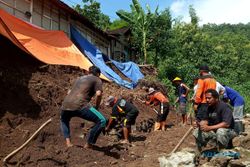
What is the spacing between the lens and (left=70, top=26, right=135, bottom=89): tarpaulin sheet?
16.9 metres

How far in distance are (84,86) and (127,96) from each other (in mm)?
8287

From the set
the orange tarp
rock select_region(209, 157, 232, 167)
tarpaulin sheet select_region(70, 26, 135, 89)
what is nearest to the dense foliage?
tarpaulin sheet select_region(70, 26, 135, 89)

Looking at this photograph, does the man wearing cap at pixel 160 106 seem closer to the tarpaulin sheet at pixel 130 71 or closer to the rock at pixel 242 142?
the rock at pixel 242 142

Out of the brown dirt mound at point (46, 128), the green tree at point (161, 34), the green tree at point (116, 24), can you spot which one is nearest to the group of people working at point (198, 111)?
the brown dirt mound at point (46, 128)

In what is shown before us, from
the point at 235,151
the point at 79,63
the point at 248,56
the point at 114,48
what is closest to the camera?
the point at 235,151

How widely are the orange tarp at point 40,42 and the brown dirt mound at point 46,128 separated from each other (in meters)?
0.28

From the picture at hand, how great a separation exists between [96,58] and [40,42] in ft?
15.7

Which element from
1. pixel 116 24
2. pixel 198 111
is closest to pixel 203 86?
pixel 198 111

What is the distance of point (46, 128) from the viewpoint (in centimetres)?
891

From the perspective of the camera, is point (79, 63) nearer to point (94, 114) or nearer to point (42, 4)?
point (42, 4)

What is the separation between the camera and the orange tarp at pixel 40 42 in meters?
11.9

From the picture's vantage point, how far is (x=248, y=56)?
4475 centimetres

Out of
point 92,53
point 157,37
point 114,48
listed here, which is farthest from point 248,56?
point 92,53

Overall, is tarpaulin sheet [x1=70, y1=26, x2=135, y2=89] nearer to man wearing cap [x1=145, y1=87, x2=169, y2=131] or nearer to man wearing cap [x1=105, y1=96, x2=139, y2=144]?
man wearing cap [x1=145, y1=87, x2=169, y2=131]
